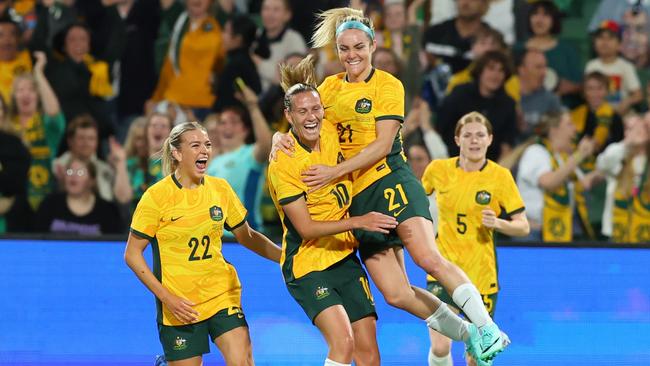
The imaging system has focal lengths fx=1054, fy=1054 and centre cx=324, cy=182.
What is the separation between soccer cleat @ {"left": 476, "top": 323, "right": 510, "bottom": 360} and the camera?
5.25m

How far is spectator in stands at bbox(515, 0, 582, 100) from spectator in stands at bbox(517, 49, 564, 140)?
0.12m

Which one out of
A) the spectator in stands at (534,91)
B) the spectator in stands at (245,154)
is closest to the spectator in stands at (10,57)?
the spectator in stands at (245,154)

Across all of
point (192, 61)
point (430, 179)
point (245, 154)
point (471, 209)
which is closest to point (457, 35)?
point (245, 154)

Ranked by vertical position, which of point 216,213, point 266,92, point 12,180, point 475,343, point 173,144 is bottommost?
point 475,343

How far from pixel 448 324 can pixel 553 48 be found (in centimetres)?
481

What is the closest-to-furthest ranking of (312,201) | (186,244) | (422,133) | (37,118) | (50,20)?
1. (186,244)
2. (312,201)
3. (422,133)
4. (37,118)
5. (50,20)

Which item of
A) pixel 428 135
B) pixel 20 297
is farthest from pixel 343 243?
pixel 428 135

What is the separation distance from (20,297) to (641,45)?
5.85m

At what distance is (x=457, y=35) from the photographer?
955cm

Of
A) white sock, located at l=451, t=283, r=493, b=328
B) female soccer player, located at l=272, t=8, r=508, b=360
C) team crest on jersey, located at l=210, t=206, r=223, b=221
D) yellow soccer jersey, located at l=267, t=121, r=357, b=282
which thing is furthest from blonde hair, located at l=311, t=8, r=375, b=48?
white sock, located at l=451, t=283, r=493, b=328

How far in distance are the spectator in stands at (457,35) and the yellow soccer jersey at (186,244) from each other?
15.3 feet

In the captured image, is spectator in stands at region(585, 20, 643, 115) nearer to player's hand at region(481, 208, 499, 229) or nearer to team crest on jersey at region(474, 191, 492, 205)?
team crest on jersey at region(474, 191, 492, 205)

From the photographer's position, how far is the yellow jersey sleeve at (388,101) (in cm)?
548

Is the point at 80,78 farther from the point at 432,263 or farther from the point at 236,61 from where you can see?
the point at 432,263
